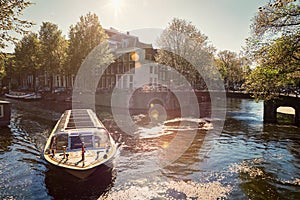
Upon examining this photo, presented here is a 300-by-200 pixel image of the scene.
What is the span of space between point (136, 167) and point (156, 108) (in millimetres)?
31458

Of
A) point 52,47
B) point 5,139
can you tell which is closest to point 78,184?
point 5,139

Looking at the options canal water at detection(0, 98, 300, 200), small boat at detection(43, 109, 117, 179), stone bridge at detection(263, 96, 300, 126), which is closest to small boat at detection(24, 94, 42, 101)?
canal water at detection(0, 98, 300, 200)

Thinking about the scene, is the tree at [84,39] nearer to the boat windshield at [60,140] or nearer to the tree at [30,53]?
the tree at [30,53]

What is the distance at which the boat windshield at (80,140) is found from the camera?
47.9 ft

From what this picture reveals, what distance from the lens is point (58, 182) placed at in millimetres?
12898

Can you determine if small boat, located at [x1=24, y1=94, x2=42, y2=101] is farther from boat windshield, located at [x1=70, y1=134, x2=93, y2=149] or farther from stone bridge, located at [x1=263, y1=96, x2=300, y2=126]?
stone bridge, located at [x1=263, y1=96, x2=300, y2=126]

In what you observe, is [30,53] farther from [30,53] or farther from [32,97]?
[32,97]

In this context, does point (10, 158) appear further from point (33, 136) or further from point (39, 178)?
point (33, 136)

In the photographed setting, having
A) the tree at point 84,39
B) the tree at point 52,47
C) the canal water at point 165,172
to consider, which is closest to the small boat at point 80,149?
the canal water at point 165,172

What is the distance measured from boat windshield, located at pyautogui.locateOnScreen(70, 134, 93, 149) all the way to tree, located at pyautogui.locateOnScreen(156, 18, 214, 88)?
37590 mm

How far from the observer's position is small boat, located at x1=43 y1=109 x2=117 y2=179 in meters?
11.9

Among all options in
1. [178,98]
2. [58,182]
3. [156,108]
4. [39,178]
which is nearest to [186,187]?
[58,182]

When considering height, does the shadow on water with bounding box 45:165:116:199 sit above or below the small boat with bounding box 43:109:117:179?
below

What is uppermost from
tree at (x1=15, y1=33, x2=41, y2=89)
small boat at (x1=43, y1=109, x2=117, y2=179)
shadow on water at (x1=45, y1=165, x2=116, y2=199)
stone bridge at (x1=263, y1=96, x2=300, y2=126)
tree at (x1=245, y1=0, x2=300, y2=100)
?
tree at (x1=15, y1=33, x2=41, y2=89)
